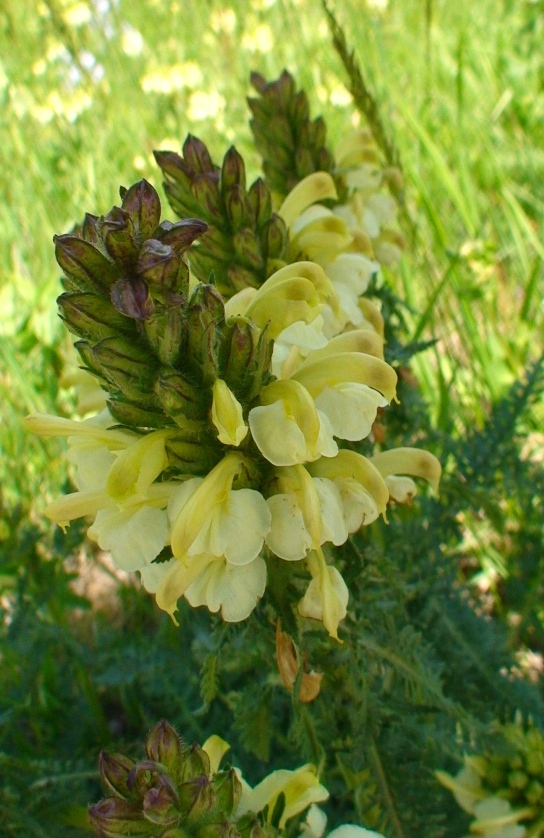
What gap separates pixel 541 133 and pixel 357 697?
299cm

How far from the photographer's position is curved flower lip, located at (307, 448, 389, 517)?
1097 mm

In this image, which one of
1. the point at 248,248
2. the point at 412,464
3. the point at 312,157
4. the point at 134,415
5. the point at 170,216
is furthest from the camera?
the point at 170,216

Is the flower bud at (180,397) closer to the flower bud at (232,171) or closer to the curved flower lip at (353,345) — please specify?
the curved flower lip at (353,345)

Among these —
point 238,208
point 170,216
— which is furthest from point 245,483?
point 170,216

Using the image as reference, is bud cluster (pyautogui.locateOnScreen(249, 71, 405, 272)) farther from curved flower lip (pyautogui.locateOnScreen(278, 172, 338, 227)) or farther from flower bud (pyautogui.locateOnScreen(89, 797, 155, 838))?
flower bud (pyautogui.locateOnScreen(89, 797, 155, 838))

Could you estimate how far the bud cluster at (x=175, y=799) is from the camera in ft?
2.86

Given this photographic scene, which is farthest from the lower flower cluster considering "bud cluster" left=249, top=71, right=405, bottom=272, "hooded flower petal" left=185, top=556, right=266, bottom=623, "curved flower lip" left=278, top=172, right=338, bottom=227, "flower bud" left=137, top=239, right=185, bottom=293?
"bud cluster" left=249, top=71, right=405, bottom=272

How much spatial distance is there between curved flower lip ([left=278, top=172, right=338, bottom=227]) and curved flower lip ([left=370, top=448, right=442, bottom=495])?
527mm

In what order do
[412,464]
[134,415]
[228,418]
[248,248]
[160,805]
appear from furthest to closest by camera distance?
1. [248,248]
2. [412,464]
3. [134,415]
4. [228,418]
5. [160,805]

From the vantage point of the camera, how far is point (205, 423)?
3.49 feet

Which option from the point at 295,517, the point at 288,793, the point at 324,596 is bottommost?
the point at 288,793

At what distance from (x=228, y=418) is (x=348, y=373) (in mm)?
220

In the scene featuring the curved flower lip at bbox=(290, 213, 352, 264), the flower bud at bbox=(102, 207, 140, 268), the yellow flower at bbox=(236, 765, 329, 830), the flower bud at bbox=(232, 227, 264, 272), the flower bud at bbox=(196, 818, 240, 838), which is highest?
the flower bud at bbox=(102, 207, 140, 268)

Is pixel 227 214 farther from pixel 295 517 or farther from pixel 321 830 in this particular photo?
pixel 321 830
